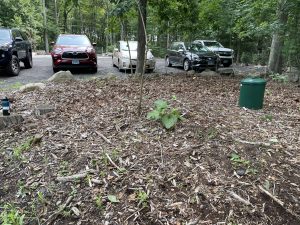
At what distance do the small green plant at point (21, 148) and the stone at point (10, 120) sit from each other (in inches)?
32.5

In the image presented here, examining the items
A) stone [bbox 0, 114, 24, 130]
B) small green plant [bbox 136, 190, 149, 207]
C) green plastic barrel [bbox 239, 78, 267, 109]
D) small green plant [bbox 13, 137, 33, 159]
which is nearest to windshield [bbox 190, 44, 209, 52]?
green plastic barrel [bbox 239, 78, 267, 109]

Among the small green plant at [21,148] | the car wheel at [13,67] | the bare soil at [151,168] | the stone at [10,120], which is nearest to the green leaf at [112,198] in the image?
the bare soil at [151,168]

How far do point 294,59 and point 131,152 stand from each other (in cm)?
863

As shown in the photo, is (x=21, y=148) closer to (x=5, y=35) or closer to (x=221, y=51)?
(x=5, y=35)

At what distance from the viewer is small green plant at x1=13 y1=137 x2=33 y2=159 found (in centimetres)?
371

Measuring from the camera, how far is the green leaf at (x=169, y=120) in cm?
393

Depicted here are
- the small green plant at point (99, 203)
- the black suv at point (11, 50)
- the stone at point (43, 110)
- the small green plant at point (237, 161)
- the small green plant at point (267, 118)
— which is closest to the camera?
the small green plant at point (99, 203)

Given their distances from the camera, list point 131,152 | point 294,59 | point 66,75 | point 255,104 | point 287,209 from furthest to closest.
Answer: point 294,59, point 66,75, point 255,104, point 131,152, point 287,209

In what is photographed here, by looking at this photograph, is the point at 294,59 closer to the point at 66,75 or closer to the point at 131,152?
the point at 66,75

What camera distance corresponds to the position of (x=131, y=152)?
3531 mm

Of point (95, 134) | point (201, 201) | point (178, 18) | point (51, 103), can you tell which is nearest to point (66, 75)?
point (51, 103)

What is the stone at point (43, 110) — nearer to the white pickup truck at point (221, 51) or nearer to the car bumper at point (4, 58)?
the car bumper at point (4, 58)

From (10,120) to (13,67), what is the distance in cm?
673

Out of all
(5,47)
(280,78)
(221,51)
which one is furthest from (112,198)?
(221,51)
